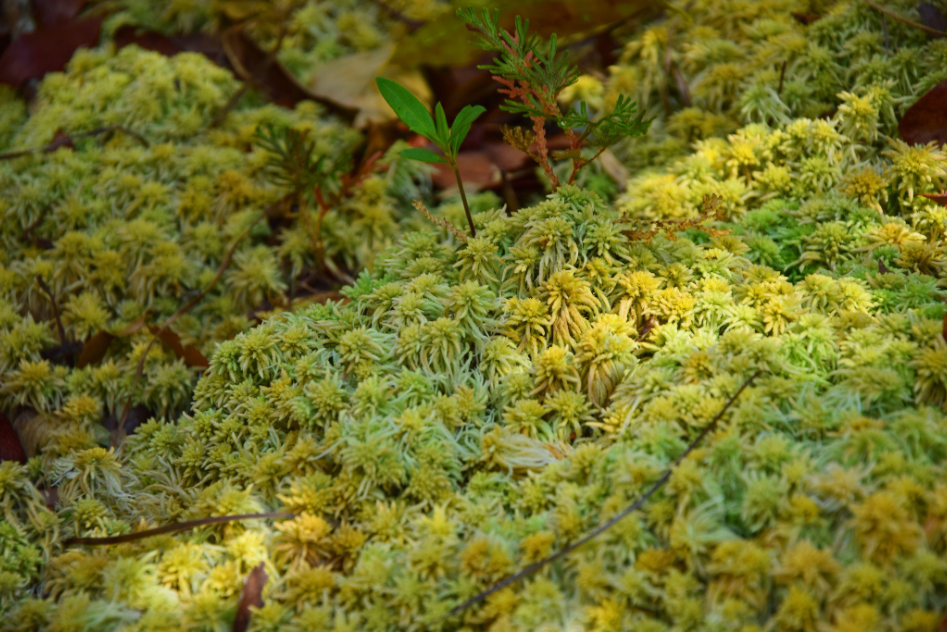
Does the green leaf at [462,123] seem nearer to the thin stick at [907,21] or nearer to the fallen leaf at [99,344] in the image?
the fallen leaf at [99,344]

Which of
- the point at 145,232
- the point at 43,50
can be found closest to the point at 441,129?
the point at 145,232

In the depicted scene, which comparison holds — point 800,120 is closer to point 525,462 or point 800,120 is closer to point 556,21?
point 556,21

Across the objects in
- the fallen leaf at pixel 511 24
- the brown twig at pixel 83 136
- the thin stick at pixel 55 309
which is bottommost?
the thin stick at pixel 55 309

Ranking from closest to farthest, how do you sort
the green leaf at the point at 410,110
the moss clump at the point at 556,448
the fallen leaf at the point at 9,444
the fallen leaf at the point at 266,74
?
the moss clump at the point at 556,448 < the green leaf at the point at 410,110 < the fallen leaf at the point at 9,444 < the fallen leaf at the point at 266,74

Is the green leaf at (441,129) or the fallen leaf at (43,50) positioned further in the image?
the fallen leaf at (43,50)

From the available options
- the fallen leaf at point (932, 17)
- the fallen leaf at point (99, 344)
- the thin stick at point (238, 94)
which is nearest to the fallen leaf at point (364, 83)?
the thin stick at point (238, 94)

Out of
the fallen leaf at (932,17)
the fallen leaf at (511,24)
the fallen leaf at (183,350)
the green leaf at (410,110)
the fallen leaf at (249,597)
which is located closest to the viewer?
the fallen leaf at (249,597)
